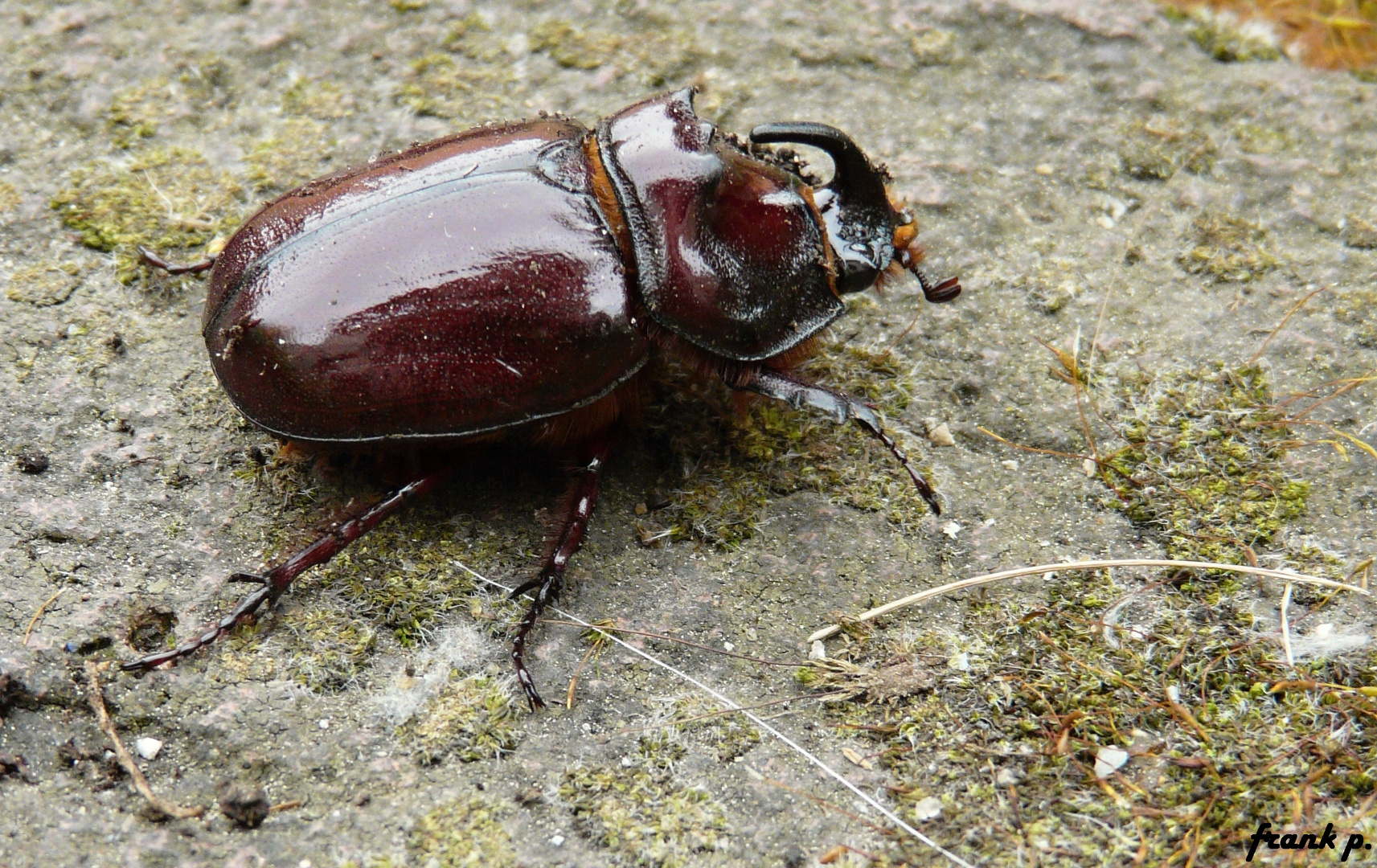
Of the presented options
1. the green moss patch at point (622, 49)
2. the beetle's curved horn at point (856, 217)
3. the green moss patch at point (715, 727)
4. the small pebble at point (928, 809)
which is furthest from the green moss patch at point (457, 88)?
the small pebble at point (928, 809)

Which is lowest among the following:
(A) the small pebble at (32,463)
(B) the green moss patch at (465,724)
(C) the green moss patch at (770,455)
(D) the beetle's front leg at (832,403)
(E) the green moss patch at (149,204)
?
(B) the green moss patch at (465,724)

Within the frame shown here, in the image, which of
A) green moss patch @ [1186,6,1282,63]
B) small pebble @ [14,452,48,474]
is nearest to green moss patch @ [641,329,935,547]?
small pebble @ [14,452,48,474]

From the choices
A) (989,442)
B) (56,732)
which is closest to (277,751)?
(56,732)

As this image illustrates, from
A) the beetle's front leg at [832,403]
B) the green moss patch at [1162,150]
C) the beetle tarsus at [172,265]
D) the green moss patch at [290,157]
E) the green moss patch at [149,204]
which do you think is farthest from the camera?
the green moss patch at [1162,150]

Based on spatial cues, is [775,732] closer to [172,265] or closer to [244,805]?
[244,805]

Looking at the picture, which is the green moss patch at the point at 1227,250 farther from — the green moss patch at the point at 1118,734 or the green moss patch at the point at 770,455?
the green moss patch at the point at 1118,734

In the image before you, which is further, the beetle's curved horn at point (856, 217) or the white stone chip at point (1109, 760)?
the beetle's curved horn at point (856, 217)

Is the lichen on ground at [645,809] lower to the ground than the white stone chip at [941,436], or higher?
lower

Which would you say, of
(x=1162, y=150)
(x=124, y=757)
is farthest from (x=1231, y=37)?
(x=124, y=757)
